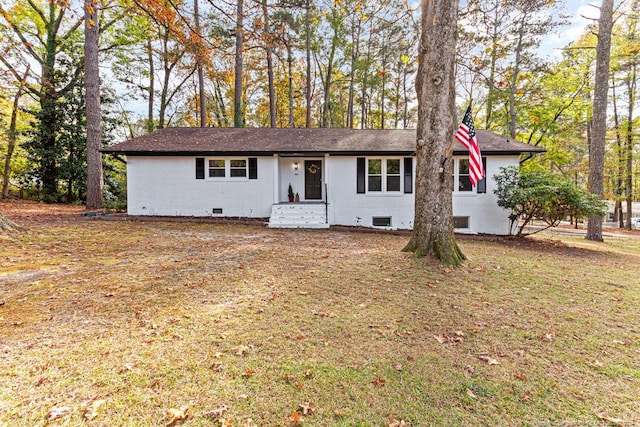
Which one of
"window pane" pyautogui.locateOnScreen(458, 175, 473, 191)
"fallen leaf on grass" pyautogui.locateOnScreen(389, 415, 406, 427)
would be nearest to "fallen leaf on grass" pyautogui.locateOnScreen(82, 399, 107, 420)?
"fallen leaf on grass" pyautogui.locateOnScreen(389, 415, 406, 427)

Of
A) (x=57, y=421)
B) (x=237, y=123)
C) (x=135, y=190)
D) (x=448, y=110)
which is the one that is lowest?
(x=57, y=421)

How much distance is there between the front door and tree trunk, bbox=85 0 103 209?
27.6 feet

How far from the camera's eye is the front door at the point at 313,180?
528 inches

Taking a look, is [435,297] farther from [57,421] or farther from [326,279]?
[57,421]

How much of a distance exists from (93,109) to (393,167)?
1208 centimetres

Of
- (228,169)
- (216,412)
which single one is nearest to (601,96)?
(228,169)

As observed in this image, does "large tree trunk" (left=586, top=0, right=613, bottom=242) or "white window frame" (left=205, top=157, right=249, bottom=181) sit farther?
"white window frame" (left=205, top=157, right=249, bottom=181)

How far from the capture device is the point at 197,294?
13.4 ft

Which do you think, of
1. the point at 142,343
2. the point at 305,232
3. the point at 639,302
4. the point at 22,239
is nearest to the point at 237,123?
the point at 305,232

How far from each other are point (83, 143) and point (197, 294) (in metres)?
16.6

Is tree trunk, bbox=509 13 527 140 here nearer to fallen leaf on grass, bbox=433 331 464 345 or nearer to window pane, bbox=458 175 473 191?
window pane, bbox=458 175 473 191

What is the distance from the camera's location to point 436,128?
5.87m

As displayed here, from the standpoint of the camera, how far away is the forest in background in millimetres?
14484

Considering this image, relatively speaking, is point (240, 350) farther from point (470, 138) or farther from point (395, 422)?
point (470, 138)
